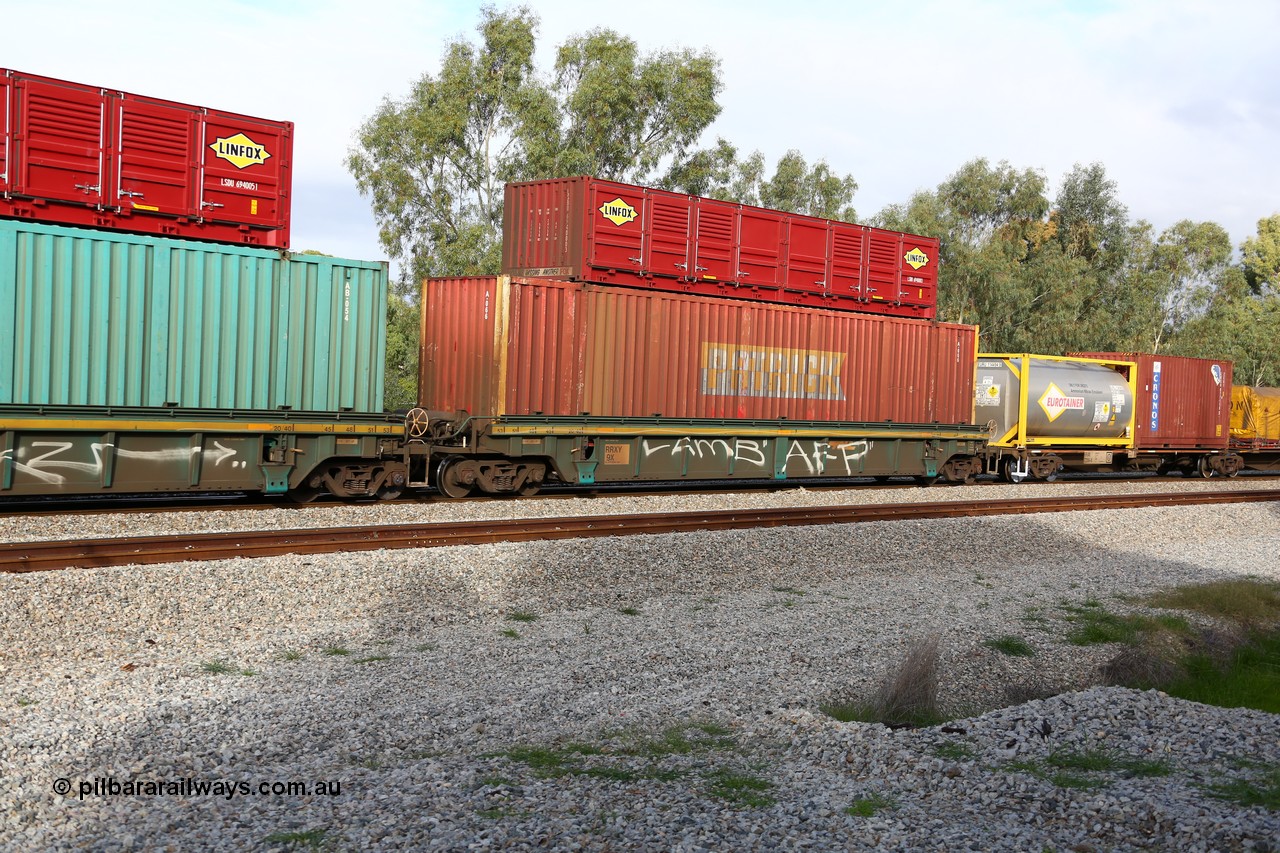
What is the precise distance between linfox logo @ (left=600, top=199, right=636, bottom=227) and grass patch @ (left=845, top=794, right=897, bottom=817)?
13.8m

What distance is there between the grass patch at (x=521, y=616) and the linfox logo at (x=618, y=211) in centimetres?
991

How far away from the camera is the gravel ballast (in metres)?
4.44

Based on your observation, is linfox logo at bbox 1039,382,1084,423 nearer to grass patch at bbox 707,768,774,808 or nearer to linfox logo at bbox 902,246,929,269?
linfox logo at bbox 902,246,929,269

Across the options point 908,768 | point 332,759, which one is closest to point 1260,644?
point 908,768

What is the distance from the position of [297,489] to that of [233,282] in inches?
123

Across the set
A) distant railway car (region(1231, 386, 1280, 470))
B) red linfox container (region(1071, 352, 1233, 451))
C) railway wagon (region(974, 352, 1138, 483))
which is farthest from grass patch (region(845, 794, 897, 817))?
distant railway car (region(1231, 386, 1280, 470))

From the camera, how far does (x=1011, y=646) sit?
338 inches

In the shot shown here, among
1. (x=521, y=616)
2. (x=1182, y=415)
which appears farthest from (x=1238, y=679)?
(x=1182, y=415)

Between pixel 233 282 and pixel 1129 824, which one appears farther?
pixel 233 282

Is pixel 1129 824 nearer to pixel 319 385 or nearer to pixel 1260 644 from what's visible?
pixel 1260 644

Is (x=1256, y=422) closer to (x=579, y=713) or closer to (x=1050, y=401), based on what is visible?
(x=1050, y=401)

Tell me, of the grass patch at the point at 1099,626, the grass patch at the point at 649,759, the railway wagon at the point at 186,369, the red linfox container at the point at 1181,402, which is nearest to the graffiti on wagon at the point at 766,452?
the railway wagon at the point at 186,369

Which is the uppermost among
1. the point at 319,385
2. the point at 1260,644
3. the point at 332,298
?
the point at 332,298

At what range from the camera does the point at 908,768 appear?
516cm
